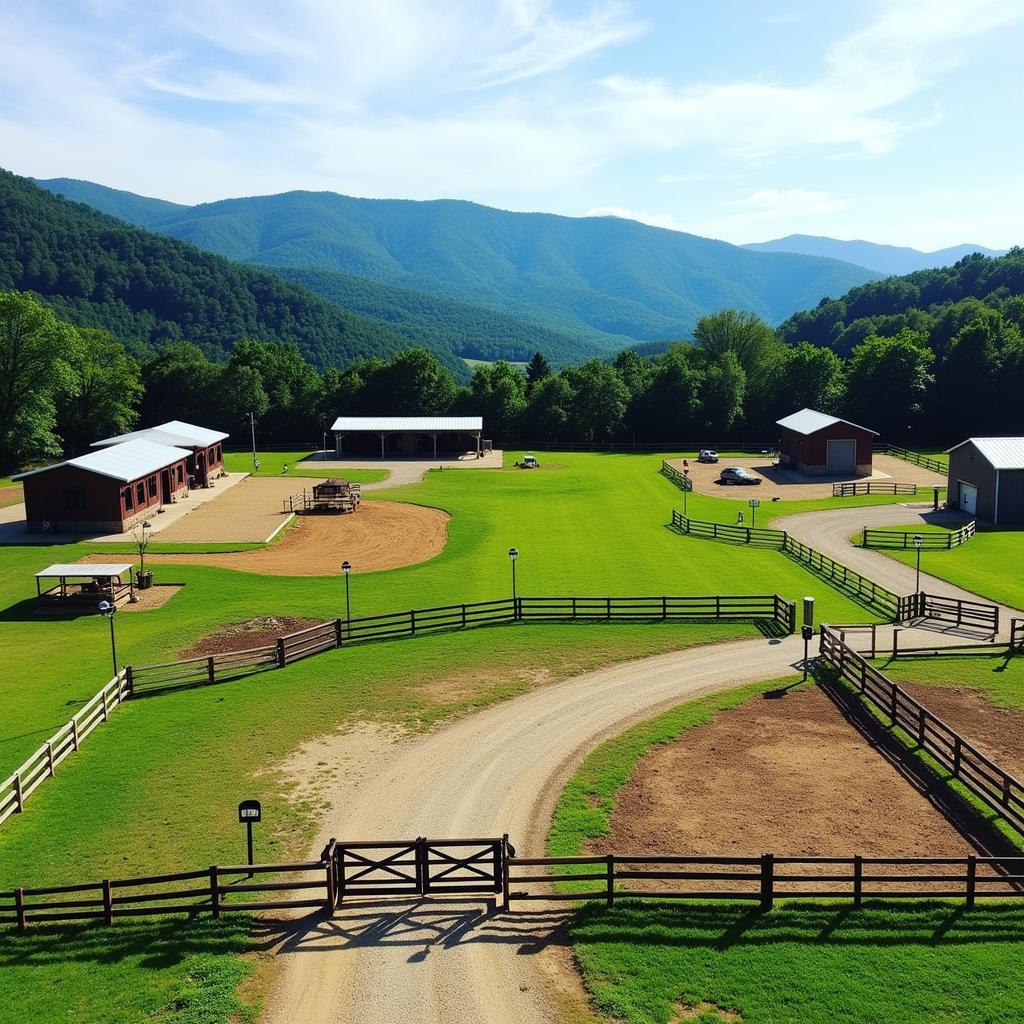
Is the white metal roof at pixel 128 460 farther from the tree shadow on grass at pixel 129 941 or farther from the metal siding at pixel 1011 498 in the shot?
the metal siding at pixel 1011 498

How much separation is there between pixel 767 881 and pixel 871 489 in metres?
56.3

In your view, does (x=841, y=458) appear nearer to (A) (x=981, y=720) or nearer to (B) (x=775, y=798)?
(A) (x=981, y=720)

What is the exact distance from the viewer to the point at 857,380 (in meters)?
97.8

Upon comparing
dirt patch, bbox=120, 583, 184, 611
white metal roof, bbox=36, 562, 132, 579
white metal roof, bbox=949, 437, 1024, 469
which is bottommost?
dirt patch, bbox=120, 583, 184, 611

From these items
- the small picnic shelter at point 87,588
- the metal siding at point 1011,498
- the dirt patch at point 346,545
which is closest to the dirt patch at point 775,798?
the dirt patch at point 346,545

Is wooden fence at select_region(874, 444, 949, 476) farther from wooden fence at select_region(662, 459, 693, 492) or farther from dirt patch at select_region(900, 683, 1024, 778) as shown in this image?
dirt patch at select_region(900, 683, 1024, 778)

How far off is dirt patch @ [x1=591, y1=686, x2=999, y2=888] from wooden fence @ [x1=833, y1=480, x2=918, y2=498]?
144 ft

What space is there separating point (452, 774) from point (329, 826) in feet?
10.8

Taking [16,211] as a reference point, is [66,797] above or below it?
below

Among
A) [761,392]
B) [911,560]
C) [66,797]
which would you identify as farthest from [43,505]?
[761,392]

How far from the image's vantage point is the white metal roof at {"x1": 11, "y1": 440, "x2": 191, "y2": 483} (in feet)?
164

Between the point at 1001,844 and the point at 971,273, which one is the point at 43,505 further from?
the point at 971,273

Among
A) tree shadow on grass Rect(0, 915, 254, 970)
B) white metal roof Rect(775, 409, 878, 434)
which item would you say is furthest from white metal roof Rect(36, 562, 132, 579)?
white metal roof Rect(775, 409, 878, 434)

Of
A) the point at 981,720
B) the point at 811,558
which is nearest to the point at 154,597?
the point at 811,558
